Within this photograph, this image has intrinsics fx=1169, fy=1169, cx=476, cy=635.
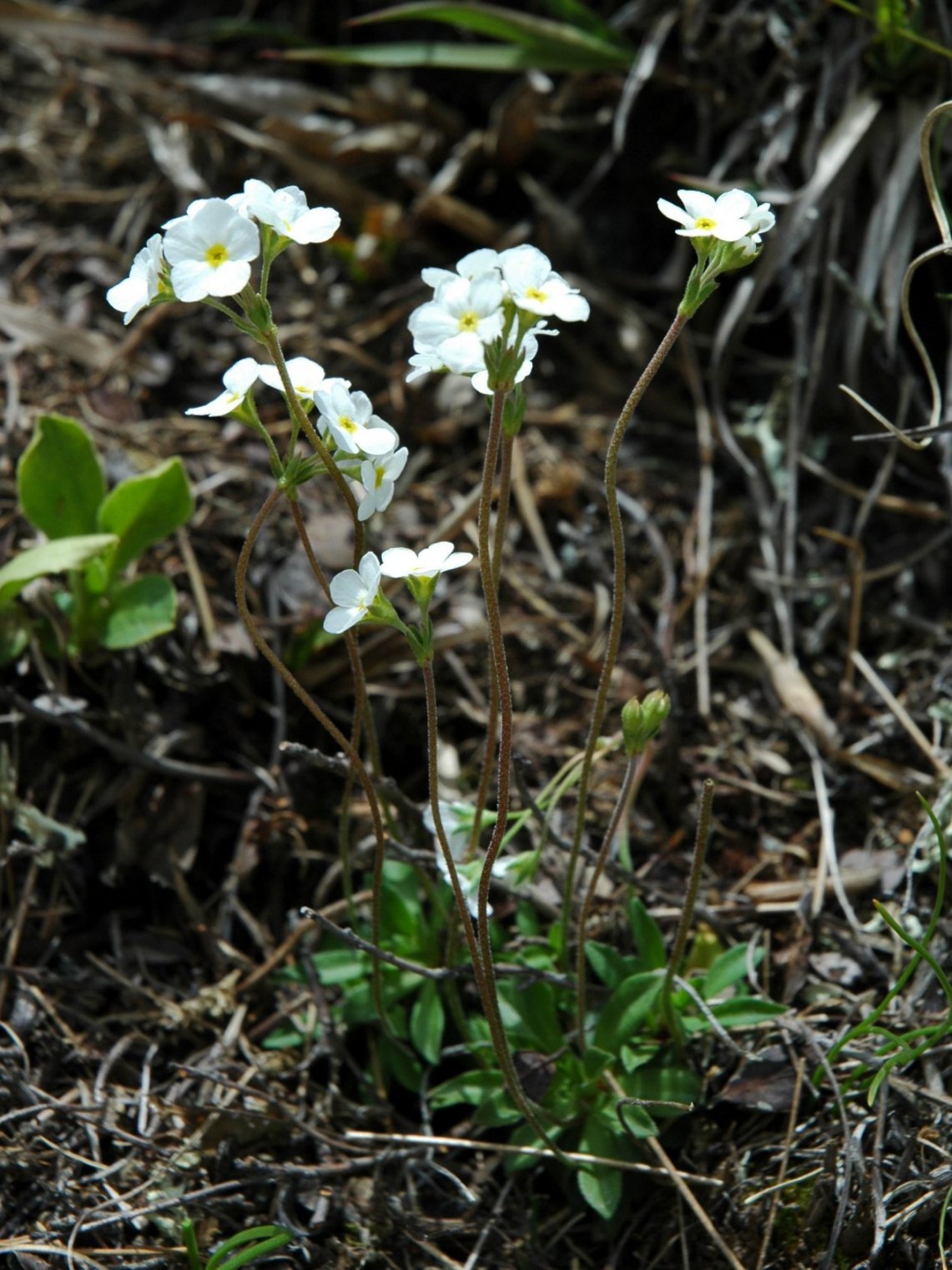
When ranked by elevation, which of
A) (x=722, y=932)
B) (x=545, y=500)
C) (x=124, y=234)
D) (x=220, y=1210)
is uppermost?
(x=124, y=234)

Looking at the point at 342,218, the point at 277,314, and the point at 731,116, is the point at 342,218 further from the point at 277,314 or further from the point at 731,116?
the point at 731,116

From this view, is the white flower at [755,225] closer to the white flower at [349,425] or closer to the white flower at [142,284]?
the white flower at [349,425]

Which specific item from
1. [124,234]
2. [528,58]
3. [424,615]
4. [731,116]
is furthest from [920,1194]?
[124,234]

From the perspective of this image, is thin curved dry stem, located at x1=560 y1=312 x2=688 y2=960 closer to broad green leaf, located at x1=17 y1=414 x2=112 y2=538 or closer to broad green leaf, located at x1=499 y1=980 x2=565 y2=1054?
broad green leaf, located at x1=499 y1=980 x2=565 y2=1054

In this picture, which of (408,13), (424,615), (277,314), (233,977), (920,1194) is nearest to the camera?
(424,615)

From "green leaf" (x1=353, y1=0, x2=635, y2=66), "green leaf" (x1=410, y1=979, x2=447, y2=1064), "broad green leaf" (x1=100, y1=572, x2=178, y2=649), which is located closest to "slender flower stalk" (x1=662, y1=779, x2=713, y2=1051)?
"green leaf" (x1=410, y1=979, x2=447, y2=1064)

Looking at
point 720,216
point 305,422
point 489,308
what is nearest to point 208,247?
point 305,422

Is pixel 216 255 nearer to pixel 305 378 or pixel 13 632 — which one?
pixel 305 378
